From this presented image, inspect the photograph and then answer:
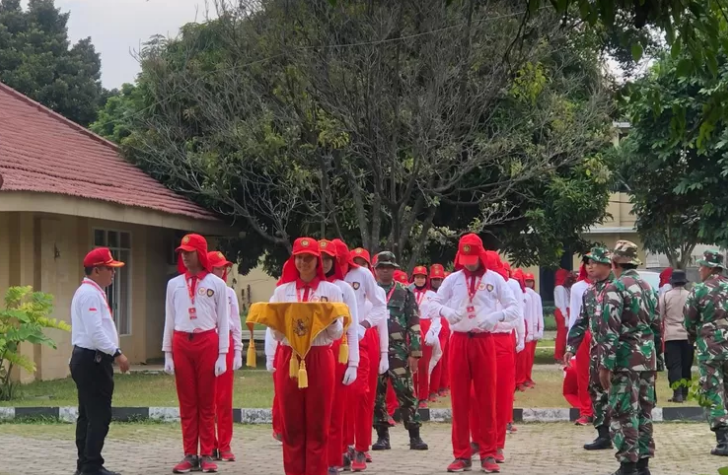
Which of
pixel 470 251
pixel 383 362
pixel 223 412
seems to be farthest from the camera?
pixel 223 412

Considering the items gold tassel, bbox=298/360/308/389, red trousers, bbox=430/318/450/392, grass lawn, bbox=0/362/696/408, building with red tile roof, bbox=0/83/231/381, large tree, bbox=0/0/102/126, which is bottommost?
grass lawn, bbox=0/362/696/408

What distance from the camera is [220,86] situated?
20250mm

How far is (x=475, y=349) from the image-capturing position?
10195 millimetres

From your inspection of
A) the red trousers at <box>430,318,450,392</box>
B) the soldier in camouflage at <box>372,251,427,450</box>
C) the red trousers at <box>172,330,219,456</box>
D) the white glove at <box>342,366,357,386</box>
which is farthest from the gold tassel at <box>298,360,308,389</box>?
the red trousers at <box>430,318,450,392</box>

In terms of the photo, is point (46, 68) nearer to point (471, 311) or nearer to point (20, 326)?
point (20, 326)

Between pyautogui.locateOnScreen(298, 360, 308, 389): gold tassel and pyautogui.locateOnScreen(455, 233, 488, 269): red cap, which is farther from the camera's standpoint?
pyautogui.locateOnScreen(455, 233, 488, 269): red cap

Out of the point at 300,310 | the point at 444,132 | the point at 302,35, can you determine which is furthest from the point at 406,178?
the point at 300,310

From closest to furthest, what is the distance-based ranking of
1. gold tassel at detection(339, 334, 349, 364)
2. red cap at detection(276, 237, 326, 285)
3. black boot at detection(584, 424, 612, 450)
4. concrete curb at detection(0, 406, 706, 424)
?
gold tassel at detection(339, 334, 349, 364)
red cap at detection(276, 237, 326, 285)
black boot at detection(584, 424, 612, 450)
concrete curb at detection(0, 406, 706, 424)

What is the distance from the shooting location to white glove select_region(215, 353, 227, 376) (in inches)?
398

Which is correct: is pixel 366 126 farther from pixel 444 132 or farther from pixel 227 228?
pixel 227 228

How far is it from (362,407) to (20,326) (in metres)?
7.08

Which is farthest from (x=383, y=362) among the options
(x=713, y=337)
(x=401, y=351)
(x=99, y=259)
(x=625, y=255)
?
(x=713, y=337)

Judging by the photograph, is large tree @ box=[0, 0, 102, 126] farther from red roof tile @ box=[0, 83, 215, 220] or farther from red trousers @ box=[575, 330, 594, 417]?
red trousers @ box=[575, 330, 594, 417]

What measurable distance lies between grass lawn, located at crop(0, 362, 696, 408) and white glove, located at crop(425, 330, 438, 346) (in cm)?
102
